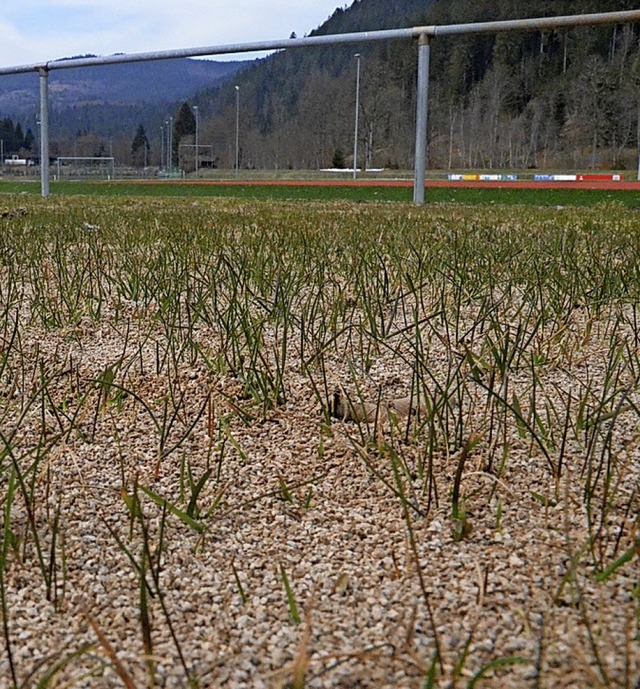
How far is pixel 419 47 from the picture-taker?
7.25 metres

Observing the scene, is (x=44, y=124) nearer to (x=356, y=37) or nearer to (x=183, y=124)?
(x=356, y=37)

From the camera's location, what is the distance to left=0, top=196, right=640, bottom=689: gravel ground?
723mm

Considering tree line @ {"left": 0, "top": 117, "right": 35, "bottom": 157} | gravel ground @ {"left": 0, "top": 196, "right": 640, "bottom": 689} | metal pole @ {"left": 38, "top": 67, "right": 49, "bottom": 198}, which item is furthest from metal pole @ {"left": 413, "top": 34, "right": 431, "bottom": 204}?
tree line @ {"left": 0, "top": 117, "right": 35, "bottom": 157}

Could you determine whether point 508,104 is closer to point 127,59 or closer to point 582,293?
point 127,59

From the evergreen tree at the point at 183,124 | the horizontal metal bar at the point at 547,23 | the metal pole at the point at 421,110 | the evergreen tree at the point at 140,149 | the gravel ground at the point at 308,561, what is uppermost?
the evergreen tree at the point at 183,124

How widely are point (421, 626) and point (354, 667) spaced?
0.32 ft

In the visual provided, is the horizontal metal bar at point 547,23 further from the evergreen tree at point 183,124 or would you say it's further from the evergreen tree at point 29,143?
the evergreen tree at point 29,143

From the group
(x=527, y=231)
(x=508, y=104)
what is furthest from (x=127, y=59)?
(x=508, y=104)

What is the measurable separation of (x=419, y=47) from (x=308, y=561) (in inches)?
275

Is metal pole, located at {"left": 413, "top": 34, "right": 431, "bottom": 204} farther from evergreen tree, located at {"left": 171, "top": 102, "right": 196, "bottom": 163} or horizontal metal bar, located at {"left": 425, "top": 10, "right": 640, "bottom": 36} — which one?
evergreen tree, located at {"left": 171, "top": 102, "right": 196, "bottom": 163}

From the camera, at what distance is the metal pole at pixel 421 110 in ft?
23.4

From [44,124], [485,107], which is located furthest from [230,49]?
[485,107]

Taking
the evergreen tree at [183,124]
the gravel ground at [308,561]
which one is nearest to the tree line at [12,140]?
the evergreen tree at [183,124]

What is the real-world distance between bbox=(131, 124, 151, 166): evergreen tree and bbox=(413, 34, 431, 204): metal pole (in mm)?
56848
